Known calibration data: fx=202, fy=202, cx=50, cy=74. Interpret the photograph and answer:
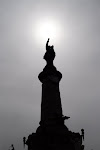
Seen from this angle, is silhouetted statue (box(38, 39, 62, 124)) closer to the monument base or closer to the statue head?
the statue head

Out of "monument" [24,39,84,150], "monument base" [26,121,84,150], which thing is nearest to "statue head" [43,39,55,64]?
"monument" [24,39,84,150]

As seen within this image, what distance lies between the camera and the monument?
58.0 feet

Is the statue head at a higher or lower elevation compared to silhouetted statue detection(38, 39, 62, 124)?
higher

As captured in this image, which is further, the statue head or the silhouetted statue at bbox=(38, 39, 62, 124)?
the statue head

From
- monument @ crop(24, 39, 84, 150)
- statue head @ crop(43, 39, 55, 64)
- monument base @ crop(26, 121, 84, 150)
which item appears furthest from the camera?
statue head @ crop(43, 39, 55, 64)

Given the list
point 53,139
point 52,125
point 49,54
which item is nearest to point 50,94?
point 52,125

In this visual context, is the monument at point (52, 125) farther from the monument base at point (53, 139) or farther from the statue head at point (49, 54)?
the statue head at point (49, 54)

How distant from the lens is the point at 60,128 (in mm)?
18672

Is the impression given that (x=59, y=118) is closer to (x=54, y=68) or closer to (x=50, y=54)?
(x=54, y=68)

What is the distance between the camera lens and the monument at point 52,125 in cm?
1767

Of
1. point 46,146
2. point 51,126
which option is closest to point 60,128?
point 51,126

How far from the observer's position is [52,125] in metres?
18.8

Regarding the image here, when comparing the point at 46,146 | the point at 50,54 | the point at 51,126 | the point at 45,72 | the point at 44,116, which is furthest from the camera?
the point at 50,54

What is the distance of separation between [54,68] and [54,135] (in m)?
8.21
